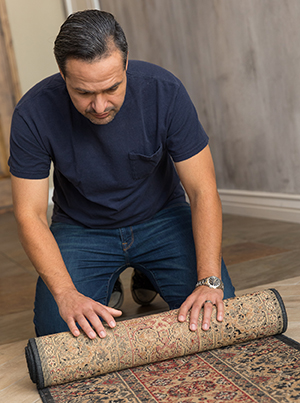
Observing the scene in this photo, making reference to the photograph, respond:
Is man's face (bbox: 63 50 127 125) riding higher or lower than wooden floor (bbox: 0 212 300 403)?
higher

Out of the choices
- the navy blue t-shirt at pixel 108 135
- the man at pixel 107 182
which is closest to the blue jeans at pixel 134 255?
the man at pixel 107 182

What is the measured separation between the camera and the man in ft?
4.45

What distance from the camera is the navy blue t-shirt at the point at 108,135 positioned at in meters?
1.57

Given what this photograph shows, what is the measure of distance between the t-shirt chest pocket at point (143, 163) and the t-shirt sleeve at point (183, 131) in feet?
0.21

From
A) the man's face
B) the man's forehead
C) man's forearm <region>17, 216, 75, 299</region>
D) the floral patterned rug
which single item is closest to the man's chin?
the man's face

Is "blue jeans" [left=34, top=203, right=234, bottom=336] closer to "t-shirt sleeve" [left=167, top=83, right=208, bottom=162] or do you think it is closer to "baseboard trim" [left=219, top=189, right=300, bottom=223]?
Result: "t-shirt sleeve" [left=167, top=83, right=208, bottom=162]

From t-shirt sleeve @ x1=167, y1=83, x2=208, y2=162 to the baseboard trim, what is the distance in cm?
166

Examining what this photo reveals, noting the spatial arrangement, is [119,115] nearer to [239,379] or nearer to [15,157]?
[15,157]

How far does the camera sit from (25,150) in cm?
155

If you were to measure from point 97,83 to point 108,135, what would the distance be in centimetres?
29

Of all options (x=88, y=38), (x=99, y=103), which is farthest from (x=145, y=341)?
(x=88, y=38)

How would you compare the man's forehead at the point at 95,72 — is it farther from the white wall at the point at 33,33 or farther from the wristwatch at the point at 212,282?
the white wall at the point at 33,33

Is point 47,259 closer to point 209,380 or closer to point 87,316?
point 87,316

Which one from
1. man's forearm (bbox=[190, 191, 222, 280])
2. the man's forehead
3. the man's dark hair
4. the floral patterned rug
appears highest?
the man's dark hair
